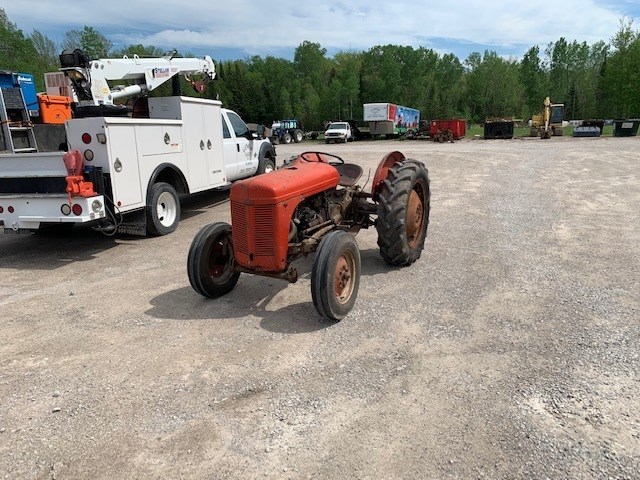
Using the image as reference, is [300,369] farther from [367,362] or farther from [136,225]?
[136,225]

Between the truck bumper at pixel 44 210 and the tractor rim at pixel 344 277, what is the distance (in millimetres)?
3929

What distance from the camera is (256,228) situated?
4.52 metres

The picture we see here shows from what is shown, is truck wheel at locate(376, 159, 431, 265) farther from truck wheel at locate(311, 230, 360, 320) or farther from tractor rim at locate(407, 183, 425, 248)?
truck wheel at locate(311, 230, 360, 320)

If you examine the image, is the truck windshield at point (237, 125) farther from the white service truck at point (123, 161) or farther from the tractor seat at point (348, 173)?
the tractor seat at point (348, 173)

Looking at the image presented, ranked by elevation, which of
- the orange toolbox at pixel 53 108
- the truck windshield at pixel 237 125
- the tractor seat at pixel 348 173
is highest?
the orange toolbox at pixel 53 108

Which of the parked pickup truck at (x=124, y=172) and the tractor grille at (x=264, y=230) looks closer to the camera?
the tractor grille at (x=264, y=230)

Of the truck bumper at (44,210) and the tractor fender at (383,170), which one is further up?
the tractor fender at (383,170)

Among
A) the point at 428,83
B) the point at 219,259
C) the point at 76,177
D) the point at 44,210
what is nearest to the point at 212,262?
the point at 219,259

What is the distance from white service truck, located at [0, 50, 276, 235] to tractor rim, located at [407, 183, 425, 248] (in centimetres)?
416

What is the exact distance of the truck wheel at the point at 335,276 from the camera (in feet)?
13.7

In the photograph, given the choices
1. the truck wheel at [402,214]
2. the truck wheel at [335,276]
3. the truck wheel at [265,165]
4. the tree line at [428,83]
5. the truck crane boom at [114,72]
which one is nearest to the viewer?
the truck wheel at [335,276]

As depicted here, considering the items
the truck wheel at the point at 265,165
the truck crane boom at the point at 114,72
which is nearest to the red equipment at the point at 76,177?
the truck crane boom at the point at 114,72

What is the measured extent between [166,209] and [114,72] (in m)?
2.78

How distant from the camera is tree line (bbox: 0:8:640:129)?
62219mm
